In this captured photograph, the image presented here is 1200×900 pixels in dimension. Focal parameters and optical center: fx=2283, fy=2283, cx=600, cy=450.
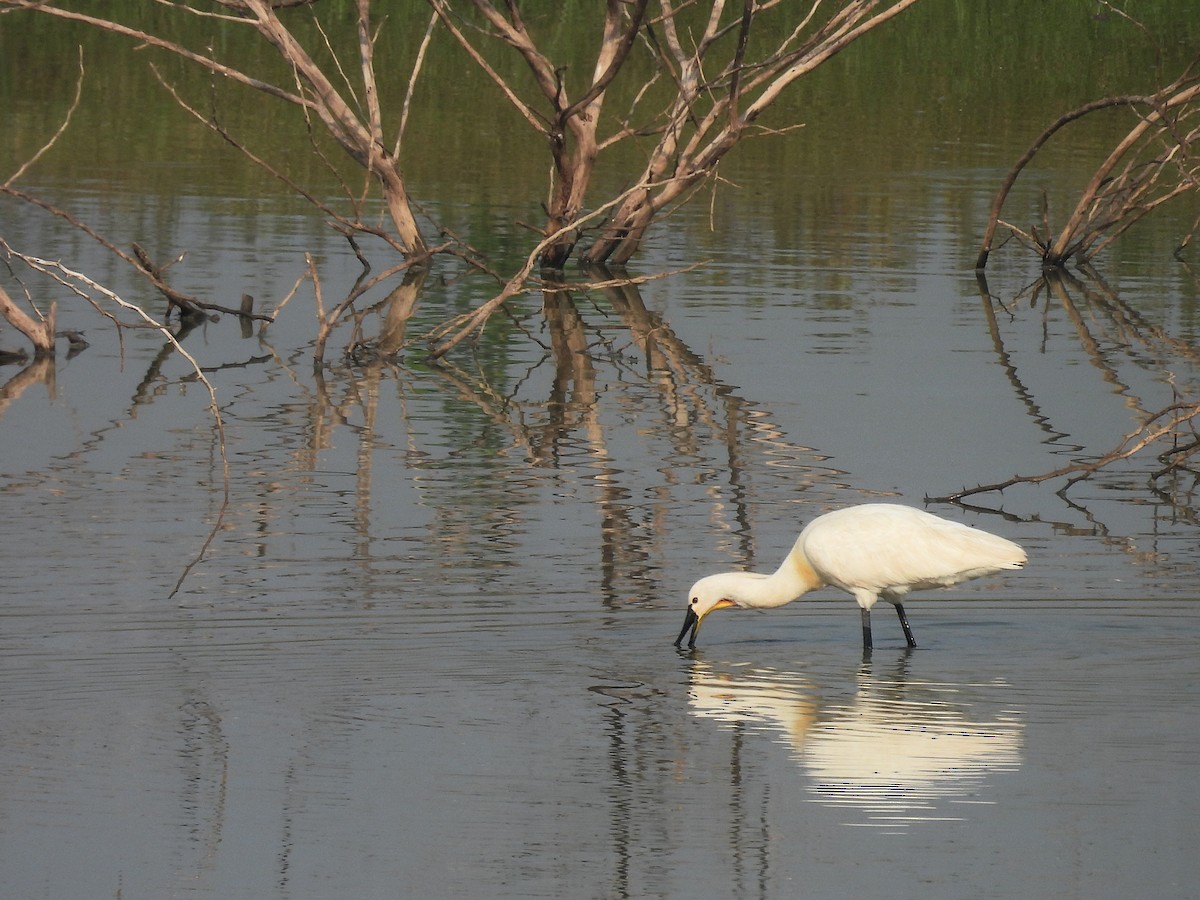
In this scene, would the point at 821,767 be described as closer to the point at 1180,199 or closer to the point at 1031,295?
the point at 1031,295

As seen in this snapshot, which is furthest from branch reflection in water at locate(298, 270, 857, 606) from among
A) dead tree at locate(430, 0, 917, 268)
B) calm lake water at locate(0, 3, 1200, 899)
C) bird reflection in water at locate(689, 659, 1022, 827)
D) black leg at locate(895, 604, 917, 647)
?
dead tree at locate(430, 0, 917, 268)

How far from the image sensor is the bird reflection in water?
23.4ft

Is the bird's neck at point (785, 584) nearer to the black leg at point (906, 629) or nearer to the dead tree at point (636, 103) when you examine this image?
the black leg at point (906, 629)

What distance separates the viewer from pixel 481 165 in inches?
1036

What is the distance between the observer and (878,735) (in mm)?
7828

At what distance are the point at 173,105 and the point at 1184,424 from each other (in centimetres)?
1820

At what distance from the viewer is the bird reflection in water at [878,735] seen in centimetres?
713

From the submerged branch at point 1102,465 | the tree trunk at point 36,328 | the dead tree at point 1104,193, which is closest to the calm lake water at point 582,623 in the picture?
the submerged branch at point 1102,465

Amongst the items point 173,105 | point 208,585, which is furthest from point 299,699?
point 173,105

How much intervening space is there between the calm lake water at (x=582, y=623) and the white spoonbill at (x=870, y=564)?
0.22 meters

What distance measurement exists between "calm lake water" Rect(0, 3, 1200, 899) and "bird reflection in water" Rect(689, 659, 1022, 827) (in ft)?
0.07

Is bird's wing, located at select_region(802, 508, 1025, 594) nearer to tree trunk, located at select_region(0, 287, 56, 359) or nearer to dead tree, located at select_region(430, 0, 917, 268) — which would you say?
tree trunk, located at select_region(0, 287, 56, 359)

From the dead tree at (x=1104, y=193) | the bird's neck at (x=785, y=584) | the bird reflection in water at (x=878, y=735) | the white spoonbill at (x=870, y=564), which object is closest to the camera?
the bird reflection in water at (x=878, y=735)

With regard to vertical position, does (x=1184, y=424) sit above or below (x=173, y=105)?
below
